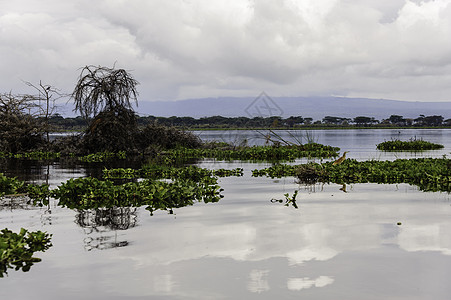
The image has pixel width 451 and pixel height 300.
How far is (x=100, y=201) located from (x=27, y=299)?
25.9 ft

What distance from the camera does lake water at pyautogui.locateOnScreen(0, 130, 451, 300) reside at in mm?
7113

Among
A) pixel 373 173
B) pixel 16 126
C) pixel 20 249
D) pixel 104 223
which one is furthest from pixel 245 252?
pixel 16 126

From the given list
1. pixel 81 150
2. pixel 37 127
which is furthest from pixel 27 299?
pixel 37 127

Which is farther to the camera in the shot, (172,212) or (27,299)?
(172,212)

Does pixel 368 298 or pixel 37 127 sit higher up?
pixel 37 127

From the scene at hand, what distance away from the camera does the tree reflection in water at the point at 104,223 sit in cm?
975

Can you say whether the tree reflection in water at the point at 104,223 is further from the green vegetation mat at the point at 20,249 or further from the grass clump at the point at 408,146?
the grass clump at the point at 408,146

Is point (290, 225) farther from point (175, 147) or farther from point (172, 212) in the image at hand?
point (175, 147)

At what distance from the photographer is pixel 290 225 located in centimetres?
1132

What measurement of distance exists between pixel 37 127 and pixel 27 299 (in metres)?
34.2

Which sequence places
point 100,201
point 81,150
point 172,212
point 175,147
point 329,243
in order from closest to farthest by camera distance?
point 329,243, point 172,212, point 100,201, point 81,150, point 175,147

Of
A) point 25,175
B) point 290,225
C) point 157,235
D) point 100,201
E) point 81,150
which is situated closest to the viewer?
point 157,235

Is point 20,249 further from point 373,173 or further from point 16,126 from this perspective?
point 16,126

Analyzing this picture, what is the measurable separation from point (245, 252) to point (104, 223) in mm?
4106
